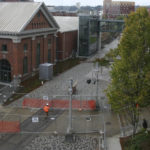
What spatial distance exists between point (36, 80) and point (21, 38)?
6011 mm

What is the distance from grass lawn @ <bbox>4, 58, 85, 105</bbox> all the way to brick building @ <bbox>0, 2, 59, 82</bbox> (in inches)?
49.4

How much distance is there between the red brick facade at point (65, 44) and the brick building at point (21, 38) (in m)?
9.59

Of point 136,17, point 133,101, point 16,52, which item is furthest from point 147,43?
point 16,52

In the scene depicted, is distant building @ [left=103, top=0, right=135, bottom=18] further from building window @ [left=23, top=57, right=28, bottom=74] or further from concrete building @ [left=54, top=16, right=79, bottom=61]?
building window @ [left=23, top=57, right=28, bottom=74]

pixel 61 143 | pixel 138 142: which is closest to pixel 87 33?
pixel 61 143

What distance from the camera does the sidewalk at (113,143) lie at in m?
18.2

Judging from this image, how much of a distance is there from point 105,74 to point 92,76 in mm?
2723

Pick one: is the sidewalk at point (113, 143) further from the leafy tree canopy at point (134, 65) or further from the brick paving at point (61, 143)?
the leafy tree canopy at point (134, 65)

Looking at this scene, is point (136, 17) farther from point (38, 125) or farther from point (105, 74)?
point (105, 74)

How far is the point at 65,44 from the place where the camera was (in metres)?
53.1

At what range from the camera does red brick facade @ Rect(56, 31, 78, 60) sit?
51.4 metres

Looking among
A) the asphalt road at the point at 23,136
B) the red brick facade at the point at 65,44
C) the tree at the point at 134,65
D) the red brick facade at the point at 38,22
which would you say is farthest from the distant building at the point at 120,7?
the tree at the point at 134,65

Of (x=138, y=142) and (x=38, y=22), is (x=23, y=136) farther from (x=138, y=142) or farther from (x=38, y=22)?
(x=38, y=22)

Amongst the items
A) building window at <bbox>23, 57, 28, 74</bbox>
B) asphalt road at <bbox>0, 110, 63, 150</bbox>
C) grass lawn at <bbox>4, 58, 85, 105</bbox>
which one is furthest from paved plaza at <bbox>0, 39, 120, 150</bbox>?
building window at <bbox>23, 57, 28, 74</bbox>
